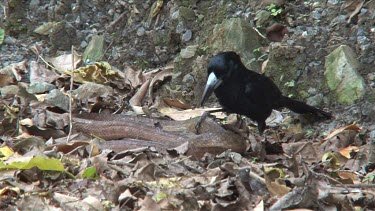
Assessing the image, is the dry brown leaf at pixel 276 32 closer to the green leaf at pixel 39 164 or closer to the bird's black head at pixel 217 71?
the bird's black head at pixel 217 71

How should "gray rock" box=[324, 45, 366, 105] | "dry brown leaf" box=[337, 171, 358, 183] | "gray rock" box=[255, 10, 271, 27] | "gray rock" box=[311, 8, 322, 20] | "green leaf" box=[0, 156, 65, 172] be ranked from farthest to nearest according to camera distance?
"gray rock" box=[255, 10, 271, 27]
"gray rock" box=[311, 8, 322, 20]
"gray rock" box=[324, 45, 366, 105]
"dry brown leaf" box=[337, 171, 358, 183]
"green leaf" box=[0, 156, 65, 172]

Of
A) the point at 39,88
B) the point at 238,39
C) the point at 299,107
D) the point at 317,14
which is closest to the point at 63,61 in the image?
the point at 39,88

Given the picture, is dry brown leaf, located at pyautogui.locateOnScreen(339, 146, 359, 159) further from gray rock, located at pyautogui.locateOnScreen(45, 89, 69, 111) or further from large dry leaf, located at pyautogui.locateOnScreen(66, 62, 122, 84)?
large dry leaf, located at pyautogui.locateOnScreen(66, 62, 122, 84)

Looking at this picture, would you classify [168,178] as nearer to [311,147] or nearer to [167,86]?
[311,147]

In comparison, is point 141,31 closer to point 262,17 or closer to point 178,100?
point 178,100

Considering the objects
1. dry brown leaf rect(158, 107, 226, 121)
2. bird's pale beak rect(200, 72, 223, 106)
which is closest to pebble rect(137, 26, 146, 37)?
dry brown leaf rect(158, 107, 226, 121)

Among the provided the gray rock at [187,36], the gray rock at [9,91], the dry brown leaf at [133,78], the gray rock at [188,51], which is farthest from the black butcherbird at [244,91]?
the gray rock at [9,91]
